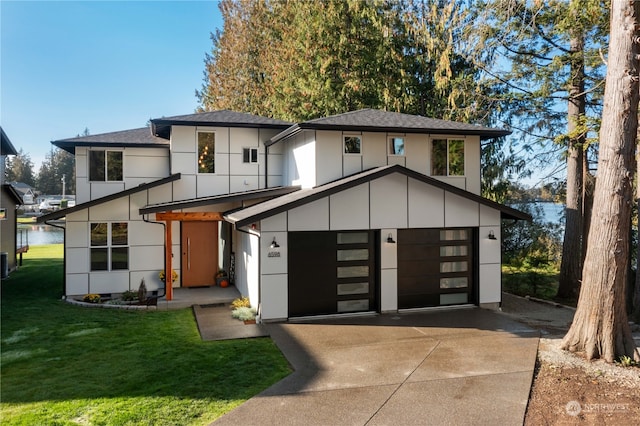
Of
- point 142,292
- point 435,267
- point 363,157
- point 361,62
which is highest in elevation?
point 361,62

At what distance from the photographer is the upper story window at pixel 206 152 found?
13805 millimetres

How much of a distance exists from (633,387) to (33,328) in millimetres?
11292

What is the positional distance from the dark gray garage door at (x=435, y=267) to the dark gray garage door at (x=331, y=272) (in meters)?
0.87

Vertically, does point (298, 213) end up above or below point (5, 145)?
below

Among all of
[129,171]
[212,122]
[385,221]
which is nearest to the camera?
[385,221]

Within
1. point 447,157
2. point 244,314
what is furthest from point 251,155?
point 447,157

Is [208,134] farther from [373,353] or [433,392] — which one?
[433,392]

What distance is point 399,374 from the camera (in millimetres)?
6664

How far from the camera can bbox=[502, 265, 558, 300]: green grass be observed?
49.3 ft

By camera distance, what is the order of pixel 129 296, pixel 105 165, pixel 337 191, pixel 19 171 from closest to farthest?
pixel 337 191, pixel 129 296, pixel 105 165, pixel 19 171

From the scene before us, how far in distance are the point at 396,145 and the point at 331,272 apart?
13.8 ft

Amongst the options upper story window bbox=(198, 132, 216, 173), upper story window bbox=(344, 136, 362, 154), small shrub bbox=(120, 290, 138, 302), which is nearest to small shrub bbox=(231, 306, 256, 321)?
small shrub bbox=(120, 290, 138, 302)

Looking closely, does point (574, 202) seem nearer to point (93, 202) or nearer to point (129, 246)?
point (129, 246)

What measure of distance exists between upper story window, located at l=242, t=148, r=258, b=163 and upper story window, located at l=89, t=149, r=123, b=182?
3.95m
